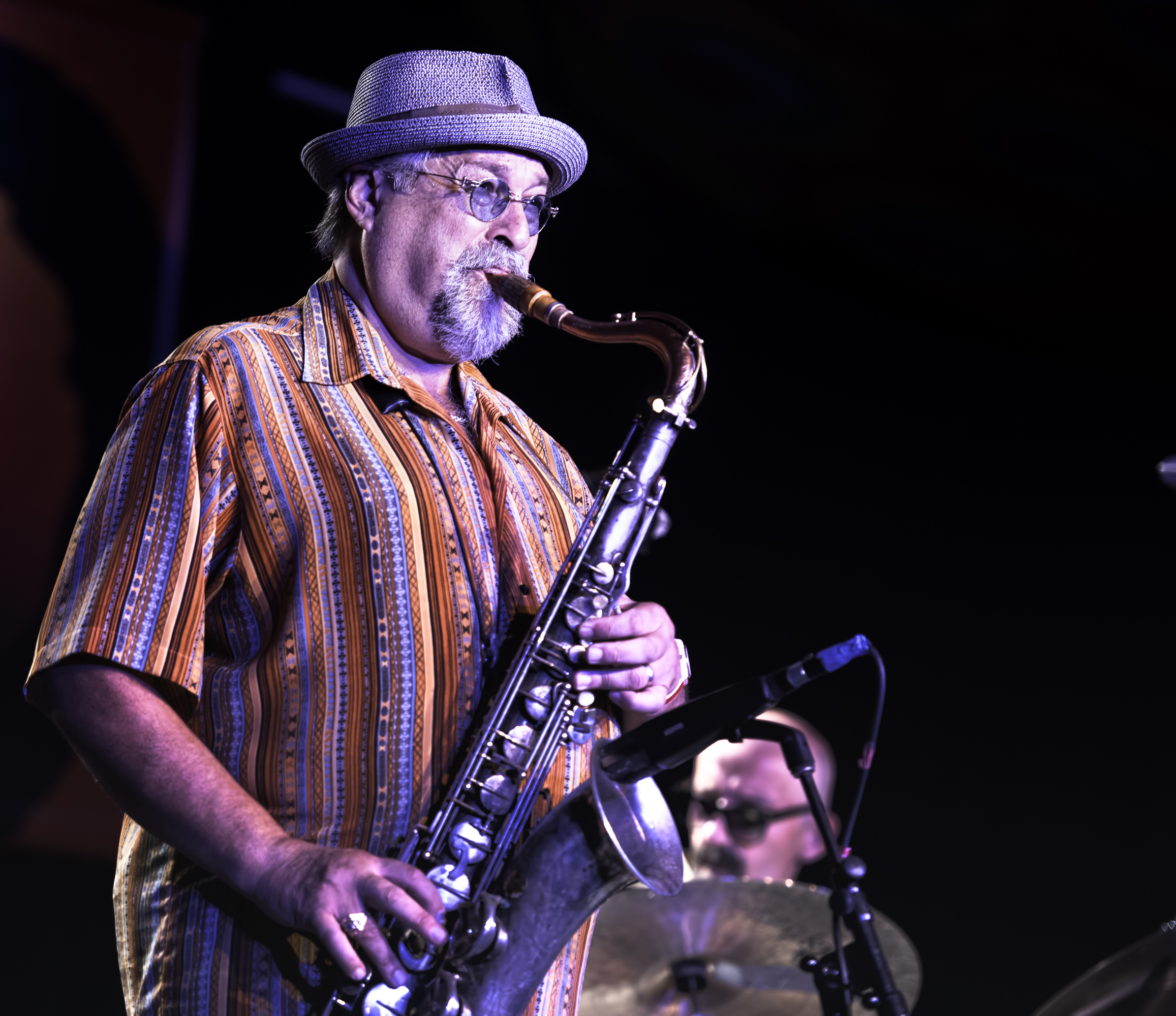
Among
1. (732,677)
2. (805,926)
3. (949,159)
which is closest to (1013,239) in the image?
(949,159)

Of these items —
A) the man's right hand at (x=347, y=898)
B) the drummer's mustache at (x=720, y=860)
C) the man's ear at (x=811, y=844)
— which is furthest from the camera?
the man's ear at (x=811, y=844)

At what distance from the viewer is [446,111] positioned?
2.31m

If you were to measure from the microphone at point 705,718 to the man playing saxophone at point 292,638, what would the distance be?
0.19 m

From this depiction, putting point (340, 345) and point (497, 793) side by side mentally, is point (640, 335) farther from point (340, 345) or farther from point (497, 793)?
point (497, 793)

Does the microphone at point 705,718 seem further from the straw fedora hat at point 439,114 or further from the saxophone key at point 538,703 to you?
the straw fedora hat at point 439,114

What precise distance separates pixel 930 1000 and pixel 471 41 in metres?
4.63

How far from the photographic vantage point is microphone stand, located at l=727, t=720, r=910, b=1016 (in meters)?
2.41

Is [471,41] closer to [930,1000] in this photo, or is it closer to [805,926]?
[805,926]

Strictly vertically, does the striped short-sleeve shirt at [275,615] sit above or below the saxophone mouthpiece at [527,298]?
below

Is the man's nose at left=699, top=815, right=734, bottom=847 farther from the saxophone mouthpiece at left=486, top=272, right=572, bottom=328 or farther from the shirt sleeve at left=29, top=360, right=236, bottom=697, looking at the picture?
the shirt sleeve at left=29, top=360, right=236, bottom=697

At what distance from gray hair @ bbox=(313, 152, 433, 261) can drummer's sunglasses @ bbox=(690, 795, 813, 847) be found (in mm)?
3036

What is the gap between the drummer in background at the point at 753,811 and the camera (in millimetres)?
4840

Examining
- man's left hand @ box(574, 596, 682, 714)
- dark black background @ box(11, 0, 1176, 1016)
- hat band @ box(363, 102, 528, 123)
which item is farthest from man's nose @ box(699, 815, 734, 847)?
hat band @ box(363, 102, 528, 123)

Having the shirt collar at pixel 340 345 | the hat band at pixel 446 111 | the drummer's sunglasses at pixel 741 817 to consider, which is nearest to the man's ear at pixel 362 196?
the hat band at pixel 446 111
